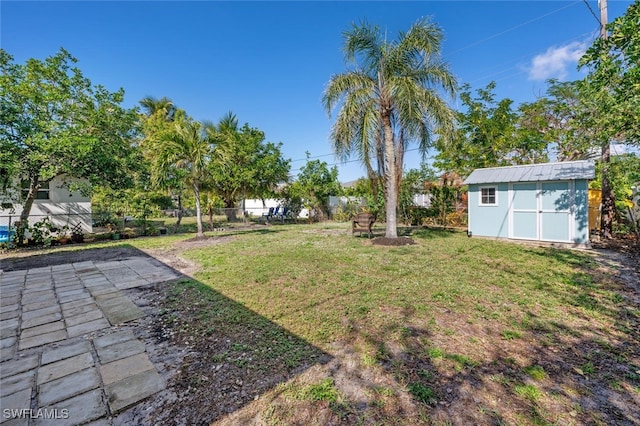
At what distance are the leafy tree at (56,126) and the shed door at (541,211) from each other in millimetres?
13599

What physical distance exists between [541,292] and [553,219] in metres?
5.28

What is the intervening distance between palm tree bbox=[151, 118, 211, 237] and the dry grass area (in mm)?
5548

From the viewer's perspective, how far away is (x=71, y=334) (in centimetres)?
296

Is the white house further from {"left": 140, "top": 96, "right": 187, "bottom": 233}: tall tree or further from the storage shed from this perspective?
the storage shed

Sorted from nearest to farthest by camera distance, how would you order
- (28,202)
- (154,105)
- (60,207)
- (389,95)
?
(389,95)
(28,202)
(60,207)
(154,105)

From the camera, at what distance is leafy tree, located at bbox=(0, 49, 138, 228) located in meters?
7.79

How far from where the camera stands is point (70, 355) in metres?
2.53

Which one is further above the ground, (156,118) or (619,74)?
(156,118)

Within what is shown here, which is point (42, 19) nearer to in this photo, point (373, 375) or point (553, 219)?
point (373, 375)

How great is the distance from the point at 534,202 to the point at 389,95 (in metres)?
5.62

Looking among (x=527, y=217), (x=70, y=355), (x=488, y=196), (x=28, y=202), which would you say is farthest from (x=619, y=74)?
(x=28, y=202)

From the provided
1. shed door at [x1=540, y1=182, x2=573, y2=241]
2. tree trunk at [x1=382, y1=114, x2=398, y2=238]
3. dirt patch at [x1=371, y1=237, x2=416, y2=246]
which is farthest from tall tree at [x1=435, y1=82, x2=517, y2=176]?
dirt patch at [x1=371, y1=237, x2=416, y2=246]

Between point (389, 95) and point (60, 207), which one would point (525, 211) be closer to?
point (389, 95)

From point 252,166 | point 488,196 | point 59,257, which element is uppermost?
point 252,166
